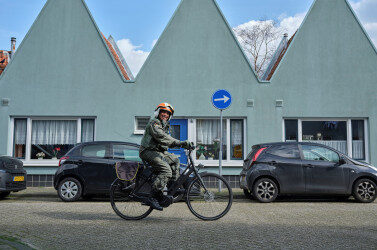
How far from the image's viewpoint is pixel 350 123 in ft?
45.4

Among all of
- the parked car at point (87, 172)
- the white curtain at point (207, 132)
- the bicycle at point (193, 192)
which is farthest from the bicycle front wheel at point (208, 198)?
the white curtain at point (207, 132)

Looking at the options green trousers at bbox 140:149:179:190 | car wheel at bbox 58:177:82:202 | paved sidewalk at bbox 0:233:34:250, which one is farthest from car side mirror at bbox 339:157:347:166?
paved sidewalk at bbox 0:233:34:250

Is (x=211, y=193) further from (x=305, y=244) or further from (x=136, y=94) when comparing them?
(x=136, y=94)

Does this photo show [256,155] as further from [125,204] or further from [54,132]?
[54,132]

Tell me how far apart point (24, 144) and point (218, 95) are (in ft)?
25.3

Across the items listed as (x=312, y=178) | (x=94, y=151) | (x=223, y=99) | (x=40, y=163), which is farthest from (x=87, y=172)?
(x=312, y=178)

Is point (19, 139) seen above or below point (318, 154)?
above

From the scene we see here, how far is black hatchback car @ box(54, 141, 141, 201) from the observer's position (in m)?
9.67

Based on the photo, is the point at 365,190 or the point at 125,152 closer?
the point at 365,190

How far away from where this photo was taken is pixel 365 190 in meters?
9.51

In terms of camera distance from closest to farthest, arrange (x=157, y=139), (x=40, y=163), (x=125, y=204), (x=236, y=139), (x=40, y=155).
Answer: (x=157, y=139) → (x=125, y=204) → (x=40, y=163) → (x=40, y=155) → (x=236, y=139)

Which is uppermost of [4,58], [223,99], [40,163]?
[4,58]

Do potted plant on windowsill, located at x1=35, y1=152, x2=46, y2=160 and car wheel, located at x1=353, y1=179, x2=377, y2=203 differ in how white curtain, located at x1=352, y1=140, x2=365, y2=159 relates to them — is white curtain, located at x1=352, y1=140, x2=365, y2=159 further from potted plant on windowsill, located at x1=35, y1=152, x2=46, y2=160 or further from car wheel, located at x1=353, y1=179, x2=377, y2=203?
potted plant on windowsill, located at x1=35, y1=152, x2=46, y2=160

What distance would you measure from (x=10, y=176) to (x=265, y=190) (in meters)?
6.85
